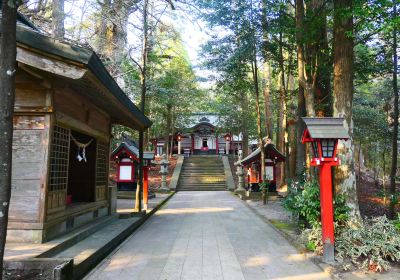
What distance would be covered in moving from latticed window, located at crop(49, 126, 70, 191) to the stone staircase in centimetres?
1928

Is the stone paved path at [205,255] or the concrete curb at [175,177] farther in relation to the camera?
the concrete curb at [175,177]

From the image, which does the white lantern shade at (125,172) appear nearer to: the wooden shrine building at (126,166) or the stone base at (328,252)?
the wooden shrine building at (126,166)

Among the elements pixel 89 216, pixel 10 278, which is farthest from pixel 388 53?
pixel 10 278

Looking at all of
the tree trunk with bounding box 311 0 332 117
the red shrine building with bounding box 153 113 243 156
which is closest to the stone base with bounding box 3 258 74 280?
the tree trunk with bounding box 311 0 332 117

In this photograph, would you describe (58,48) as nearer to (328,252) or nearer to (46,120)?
(46,120)

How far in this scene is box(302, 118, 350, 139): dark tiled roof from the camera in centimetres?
592

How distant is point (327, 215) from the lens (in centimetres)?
587

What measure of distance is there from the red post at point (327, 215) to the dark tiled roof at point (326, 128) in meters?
0.50

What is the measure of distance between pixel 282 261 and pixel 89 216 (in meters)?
4.83

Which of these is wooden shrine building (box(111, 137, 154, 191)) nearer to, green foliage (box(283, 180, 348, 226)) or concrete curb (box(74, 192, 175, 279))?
concrete curb (box(74, 192, 175, 279))

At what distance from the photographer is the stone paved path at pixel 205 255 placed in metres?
5.30

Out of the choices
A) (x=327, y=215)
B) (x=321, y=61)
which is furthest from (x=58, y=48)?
(x=321, y=61)

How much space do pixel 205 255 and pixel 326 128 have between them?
10.3 ft

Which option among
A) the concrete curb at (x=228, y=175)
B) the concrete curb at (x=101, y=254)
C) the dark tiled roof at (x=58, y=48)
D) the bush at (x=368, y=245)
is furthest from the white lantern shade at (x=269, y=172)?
the dark tiled roof at (x=58, y=48)
